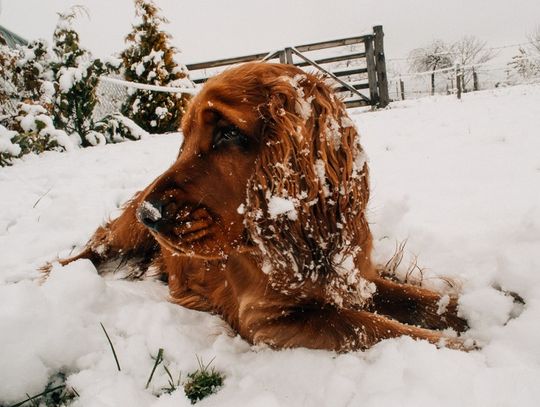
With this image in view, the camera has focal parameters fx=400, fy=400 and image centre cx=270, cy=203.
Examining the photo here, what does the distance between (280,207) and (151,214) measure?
1.66 ft

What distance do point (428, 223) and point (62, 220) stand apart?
2531 mm

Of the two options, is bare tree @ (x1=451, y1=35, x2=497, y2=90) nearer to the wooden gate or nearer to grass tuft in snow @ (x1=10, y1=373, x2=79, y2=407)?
the wooden gate

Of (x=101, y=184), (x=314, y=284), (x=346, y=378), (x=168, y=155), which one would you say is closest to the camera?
(x=346, y=378)

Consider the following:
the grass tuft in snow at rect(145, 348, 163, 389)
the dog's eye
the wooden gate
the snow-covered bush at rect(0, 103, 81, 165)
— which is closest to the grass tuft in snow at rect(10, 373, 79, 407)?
the grass tuft in snow at rect(145, 348, 163, 389)

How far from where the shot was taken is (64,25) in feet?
21.1

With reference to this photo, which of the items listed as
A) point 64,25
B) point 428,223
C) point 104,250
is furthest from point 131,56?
point 428,223

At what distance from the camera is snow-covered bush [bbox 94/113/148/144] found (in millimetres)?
Result: 6957

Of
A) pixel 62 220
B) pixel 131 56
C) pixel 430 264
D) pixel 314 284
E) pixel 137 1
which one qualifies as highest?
pixel 137 1

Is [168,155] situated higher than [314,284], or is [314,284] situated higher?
[168,155]

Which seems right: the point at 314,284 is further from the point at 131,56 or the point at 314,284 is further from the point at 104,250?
the point at 131,56

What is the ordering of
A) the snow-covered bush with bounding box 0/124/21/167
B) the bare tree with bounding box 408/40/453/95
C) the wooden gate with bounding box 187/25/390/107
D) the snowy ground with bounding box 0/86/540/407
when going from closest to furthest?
the snowy ground with bounding box 0/86/540/407 → the snow-covered bush with bounding box 0/124/21/167 → the wooden gate with bounding box 187/25/390/107 → the bare tree with bounding box 408/40/453/95

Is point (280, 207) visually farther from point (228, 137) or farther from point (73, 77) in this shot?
point (73, 77)

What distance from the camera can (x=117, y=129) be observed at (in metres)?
7.30

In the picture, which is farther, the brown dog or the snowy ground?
the brown dog
